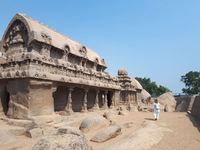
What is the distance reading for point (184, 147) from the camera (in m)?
8.89

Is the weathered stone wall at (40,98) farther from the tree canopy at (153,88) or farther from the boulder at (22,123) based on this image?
the tree canopy at (153,88)

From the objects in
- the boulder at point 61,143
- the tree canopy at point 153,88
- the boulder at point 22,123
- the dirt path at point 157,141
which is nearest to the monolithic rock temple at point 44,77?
the boulder at point 22,123

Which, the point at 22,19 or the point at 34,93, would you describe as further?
the point at 22,19

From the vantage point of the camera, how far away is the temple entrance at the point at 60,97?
17562 millimetres

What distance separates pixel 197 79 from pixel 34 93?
57.4 meters

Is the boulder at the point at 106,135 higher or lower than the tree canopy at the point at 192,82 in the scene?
lower

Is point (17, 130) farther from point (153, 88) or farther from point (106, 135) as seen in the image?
point (153, 88)

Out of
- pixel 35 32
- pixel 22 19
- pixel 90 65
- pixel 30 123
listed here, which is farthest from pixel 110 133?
pixel 90 65

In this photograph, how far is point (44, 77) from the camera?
13805mm

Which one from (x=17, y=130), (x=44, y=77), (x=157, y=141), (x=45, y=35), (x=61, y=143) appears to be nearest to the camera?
(x=61, y=143)

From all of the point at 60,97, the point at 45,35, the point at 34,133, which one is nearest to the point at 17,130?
the point at 34,133

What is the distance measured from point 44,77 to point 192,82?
5710 centimetres

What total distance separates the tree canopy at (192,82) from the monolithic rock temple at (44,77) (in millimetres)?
38033

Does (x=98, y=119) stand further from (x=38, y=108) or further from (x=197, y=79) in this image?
(x=197, y=79)
